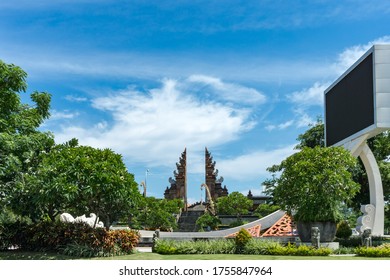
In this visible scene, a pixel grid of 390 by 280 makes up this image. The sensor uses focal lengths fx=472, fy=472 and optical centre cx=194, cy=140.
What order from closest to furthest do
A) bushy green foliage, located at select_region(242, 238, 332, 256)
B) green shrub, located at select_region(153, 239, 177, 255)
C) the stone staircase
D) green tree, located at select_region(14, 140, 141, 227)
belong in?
green tree, located at select_region(14, 140, 141, 227) → bushy green foliage, located at select_region(242, 238, 332, 256) → green shrub, located at select_region(153, 239, 177, 255) → the stone staircase

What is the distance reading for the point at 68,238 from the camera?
19156mm

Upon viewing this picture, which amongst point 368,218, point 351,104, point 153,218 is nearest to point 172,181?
point 153,218

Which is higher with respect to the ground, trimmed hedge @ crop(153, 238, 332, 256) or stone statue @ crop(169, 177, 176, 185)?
stone statue @ crop(169, 177, 176, 185)

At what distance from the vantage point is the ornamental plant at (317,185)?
21.5 meters

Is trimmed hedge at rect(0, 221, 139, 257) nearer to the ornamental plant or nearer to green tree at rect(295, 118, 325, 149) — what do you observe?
the ornamental plant

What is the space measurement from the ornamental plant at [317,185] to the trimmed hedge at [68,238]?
7750 millimetres

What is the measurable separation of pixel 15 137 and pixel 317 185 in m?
13.4

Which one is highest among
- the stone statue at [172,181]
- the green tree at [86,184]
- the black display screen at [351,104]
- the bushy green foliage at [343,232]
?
the black display screen at [351,104]

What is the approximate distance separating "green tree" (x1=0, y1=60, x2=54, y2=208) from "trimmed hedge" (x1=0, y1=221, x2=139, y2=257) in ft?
4.47

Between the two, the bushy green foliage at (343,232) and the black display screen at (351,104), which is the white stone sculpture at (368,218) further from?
the black display screen at (351,104)

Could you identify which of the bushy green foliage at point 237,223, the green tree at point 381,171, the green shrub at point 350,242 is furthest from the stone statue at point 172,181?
the green shrub at point 350,242

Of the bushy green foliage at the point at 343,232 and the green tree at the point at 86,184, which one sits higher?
the green tree at the point at 86,184

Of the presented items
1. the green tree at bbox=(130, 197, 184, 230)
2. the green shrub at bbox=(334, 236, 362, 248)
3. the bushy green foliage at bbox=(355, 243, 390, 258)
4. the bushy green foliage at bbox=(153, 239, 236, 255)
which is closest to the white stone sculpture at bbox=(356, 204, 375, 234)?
the green shrub at bbox=(334, 236, 362, 248)

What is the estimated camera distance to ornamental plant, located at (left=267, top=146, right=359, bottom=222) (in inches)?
848
